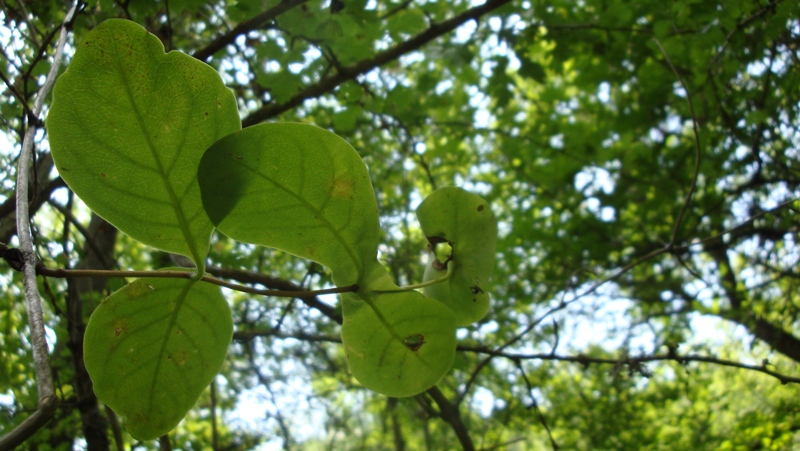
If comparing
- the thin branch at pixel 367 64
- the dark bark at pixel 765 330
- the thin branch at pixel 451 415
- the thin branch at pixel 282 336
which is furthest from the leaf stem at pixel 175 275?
the dark bark at pixel 765 330

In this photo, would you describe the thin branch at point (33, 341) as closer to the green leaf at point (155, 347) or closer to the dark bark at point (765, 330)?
the green leaf at point (155, 347)

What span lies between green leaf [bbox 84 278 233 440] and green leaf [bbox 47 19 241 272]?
0.10 metres

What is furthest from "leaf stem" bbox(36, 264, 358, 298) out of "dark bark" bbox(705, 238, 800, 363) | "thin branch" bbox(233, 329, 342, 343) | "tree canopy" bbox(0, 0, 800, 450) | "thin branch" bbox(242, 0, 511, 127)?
"dark bark" bbox(705, 238, 800, 363)

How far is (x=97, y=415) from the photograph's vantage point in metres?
1.82

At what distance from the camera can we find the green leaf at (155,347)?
0.68 m

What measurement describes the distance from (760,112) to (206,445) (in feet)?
10.0

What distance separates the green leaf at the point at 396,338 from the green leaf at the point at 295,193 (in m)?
0.06

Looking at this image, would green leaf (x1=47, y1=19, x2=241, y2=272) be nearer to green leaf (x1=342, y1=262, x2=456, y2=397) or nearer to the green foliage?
the green foliage

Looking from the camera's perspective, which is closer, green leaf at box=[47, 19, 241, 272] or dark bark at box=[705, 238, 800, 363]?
green leaf at box=[47, 19, 241, 272]

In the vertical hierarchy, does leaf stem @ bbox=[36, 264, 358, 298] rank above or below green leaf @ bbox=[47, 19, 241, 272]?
below

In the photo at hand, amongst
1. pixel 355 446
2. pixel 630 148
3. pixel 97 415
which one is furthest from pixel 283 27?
pixel 355 446

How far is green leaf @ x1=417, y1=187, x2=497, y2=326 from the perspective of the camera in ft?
2.61

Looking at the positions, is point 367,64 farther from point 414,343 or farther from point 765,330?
point 765,330

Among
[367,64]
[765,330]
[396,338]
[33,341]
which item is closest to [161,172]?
[33,341]
